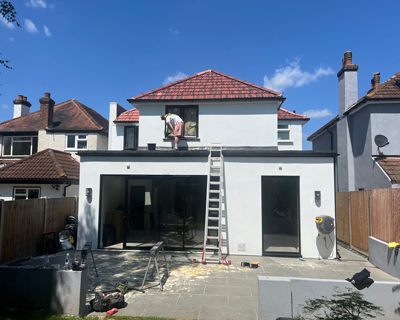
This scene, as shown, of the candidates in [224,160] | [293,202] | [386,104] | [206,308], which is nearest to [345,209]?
[293,202]

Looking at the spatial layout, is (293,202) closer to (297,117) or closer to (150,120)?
(150,120)

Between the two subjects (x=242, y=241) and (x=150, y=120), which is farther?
(x=150, y=120)

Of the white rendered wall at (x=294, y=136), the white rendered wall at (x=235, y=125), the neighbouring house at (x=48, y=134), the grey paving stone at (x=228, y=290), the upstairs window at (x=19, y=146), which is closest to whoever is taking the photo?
the grey paving stone at (x=228, y=290)

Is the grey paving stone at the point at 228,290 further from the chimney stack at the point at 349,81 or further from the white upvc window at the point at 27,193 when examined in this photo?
the white upvc window at the point at 27,193

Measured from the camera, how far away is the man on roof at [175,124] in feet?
38.0

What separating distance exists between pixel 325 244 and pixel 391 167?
528 cm

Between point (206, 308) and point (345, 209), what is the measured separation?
9.03 m

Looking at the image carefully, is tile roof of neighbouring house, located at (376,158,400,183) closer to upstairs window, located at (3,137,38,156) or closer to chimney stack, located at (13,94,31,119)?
upstairs window, located at (3,137,38,156)

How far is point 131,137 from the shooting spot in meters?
17.4

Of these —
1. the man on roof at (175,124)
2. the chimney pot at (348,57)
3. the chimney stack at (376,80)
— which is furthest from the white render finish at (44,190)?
the chimney stack at (376,80)

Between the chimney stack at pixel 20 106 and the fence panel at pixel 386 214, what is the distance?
2653 cm

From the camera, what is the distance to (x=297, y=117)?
18.5m

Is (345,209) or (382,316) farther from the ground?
(345,209)

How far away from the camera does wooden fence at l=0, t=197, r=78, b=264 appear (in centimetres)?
837
